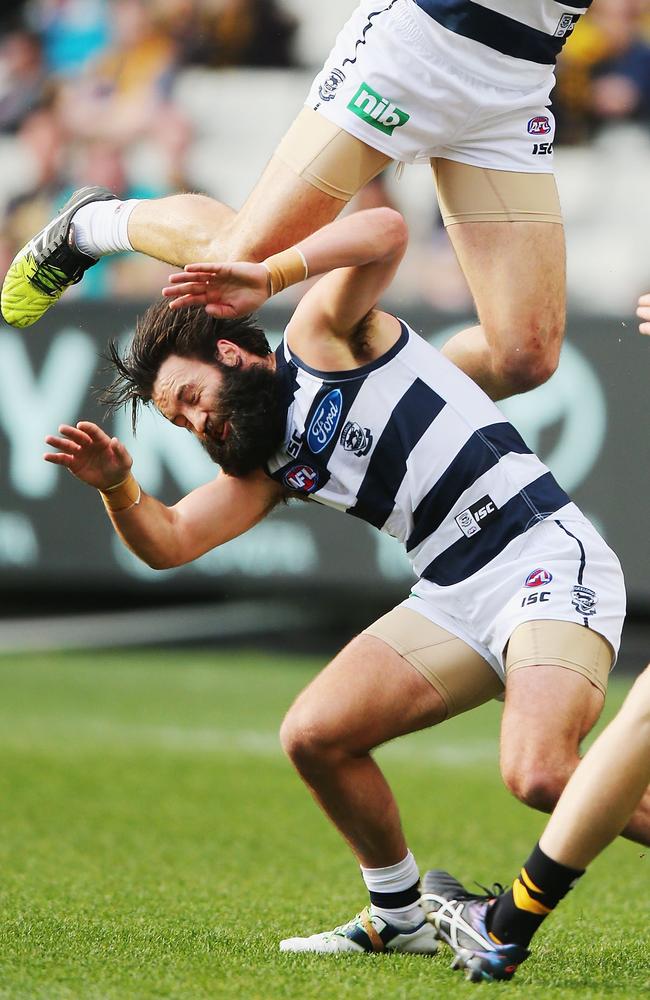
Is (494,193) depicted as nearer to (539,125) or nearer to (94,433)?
(539,125)

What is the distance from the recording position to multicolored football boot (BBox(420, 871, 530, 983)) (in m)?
3.41

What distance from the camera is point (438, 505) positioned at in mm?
4047

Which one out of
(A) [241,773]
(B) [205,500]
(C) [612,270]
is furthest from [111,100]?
(B) [205,500]

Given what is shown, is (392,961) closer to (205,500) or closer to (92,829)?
(205,500)

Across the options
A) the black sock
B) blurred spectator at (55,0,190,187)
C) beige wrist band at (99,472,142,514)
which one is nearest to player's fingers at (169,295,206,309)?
beige wrist band at (99,472,142,514)

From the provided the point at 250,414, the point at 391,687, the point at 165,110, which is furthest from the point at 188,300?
the point at 165,110

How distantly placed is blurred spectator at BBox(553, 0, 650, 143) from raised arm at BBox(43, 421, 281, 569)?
6.12m

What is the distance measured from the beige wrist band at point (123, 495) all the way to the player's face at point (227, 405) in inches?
8.8

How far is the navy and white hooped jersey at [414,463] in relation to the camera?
402cm

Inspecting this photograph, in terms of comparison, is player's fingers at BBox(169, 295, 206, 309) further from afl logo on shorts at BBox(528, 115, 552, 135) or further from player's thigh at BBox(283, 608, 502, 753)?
afl logo on shorts at BBox(528, 115, 552, 135)

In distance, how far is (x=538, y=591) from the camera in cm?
385

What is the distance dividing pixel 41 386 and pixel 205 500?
6469 millimetres

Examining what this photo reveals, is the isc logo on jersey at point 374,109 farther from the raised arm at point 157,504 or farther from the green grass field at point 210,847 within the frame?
the green grass field at point 210,847

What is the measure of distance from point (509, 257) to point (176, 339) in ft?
3.51
